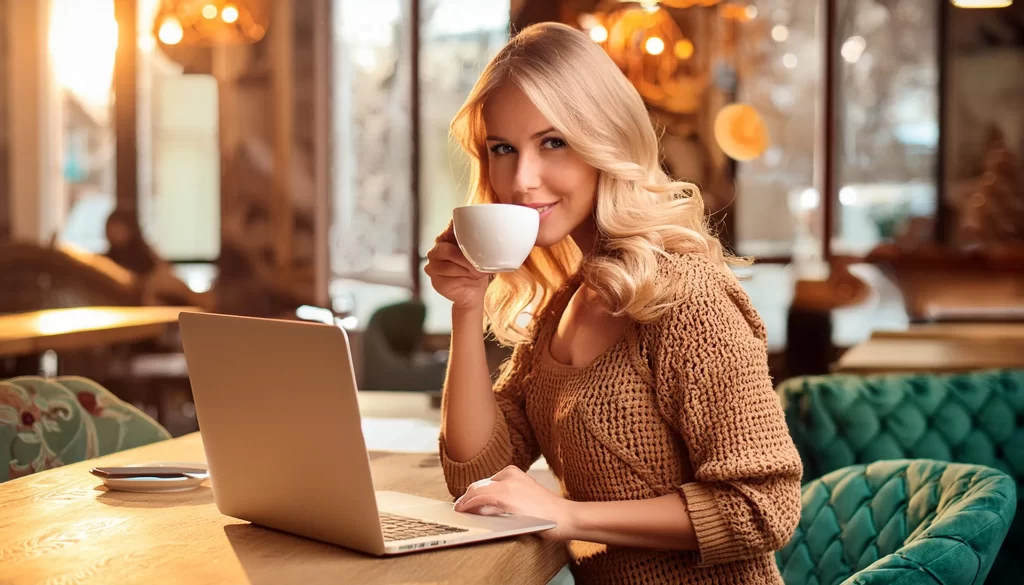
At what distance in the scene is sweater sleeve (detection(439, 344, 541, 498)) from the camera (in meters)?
1.36

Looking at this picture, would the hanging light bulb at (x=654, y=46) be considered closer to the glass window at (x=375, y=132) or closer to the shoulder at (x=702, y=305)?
the glass window at (x=375, y=132)

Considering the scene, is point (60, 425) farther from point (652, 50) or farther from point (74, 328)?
point (652, 50)

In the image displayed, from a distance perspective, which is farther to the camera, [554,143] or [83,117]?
[83,117]

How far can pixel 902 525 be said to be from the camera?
150 centimetres

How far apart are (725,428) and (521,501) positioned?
23 cm

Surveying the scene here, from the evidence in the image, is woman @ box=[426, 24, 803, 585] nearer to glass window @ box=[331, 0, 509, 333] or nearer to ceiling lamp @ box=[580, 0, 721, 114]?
ceiling lamp @ box=[580, 0, 721, 114]

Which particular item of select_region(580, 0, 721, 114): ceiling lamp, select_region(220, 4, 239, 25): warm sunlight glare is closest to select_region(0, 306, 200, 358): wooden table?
select_region(220, 4, 239, 25): warm sunlight glare

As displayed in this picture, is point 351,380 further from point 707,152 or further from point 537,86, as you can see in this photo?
point 707,152

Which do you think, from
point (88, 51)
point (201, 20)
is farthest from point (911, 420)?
point (88, 51)

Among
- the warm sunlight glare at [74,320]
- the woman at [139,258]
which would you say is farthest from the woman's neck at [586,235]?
the woman at [139,258]

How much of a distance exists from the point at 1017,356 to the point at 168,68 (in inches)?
173

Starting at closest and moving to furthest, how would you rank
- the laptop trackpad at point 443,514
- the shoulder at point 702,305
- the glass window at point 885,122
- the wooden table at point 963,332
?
the laptop trackpad at point 443,514, the shoulder at point 702,305, the wooden table at point 963,332, the glass window at point 885,122

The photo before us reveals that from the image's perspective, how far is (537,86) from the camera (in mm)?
1285

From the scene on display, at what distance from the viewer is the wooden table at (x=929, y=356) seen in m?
3.66
